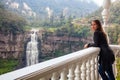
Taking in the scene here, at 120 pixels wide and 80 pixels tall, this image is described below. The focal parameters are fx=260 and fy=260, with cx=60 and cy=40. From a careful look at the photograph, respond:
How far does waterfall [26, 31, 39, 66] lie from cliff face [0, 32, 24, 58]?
93 millimetres

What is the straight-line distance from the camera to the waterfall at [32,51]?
8.69 feet

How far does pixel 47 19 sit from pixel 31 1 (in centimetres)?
51

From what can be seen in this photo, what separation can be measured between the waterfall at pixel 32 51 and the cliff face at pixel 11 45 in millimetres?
93

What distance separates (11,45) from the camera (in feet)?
9.07

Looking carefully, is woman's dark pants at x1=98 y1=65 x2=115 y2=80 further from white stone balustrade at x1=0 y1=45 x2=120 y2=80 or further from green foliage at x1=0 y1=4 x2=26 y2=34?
green foliage at x1=0 y1=4 x2=26 y2=34

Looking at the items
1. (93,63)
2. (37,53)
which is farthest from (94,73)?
(37,53)

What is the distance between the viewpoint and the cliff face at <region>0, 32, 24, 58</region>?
8.13 feet

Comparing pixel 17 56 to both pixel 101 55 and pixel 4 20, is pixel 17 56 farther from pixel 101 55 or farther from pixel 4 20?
pixel 101 55

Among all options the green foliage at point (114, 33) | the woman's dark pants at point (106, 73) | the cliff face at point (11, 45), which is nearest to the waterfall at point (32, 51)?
the cliff face at point (11, 45)

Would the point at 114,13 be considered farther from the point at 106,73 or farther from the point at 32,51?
the point at 32,51

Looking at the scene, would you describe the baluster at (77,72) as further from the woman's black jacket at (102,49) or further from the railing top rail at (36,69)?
the woman's black jacket at (102,49)

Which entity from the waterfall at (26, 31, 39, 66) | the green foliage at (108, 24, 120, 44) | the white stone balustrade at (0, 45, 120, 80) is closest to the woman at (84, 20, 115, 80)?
the white stone balustrade at (0, 45, 120, 80)

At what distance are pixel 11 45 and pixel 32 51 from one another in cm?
27

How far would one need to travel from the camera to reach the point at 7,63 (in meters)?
2.37
